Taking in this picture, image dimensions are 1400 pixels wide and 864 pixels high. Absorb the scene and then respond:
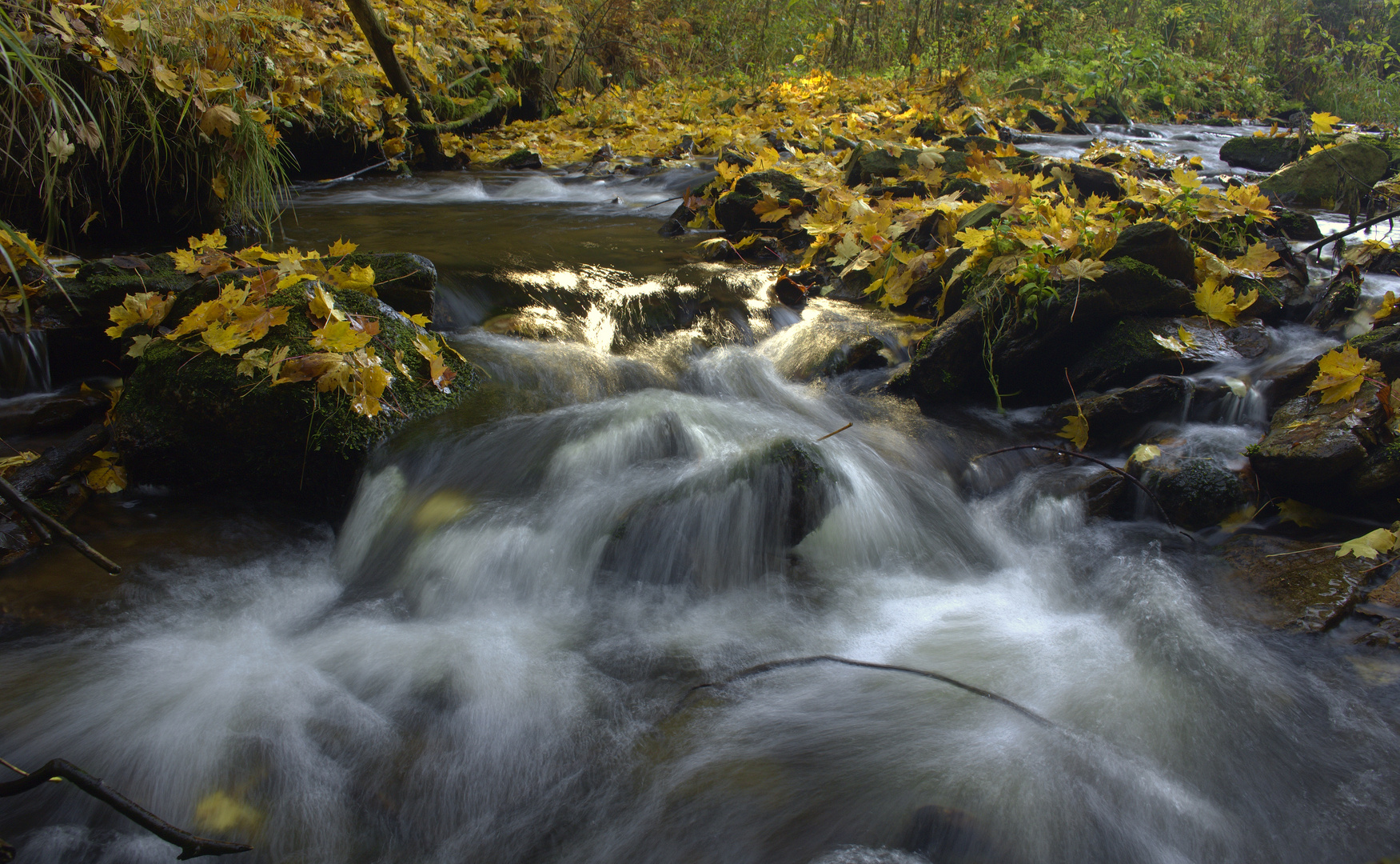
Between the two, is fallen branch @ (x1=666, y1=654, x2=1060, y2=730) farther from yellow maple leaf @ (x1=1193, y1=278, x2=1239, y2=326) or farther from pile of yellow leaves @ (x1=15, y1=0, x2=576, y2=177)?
pile of yellow leaves @ (x1=15, y1=0, x2=576, y2=177)

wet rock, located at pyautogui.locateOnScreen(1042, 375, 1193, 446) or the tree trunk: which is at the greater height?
the tree trunk

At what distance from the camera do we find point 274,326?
2.67m

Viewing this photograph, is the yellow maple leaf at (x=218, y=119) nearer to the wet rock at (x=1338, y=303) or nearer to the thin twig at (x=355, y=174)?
the thin twig at (x=355, y=174)

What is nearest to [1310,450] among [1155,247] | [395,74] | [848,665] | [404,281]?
[1155,247]

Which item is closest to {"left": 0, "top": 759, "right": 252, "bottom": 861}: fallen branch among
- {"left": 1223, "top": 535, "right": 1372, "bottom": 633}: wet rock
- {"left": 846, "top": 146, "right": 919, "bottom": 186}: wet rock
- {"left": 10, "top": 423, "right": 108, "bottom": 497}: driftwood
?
{"left": 10, "top": 423, "right": 108, "bottom": 497}: driftwood

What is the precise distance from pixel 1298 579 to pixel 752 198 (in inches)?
167

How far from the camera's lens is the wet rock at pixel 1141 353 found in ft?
10.5

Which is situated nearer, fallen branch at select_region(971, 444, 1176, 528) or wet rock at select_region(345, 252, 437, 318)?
fallen branch at select_region(971, 444, 1176, 528)

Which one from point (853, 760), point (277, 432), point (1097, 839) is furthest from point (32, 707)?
point (1097, 839)

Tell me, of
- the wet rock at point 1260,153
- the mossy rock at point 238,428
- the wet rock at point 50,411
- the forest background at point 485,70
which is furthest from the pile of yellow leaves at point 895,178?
the wet rock at point 50,411

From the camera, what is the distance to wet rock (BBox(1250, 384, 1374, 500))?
7.96 ft

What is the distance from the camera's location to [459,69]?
9094mm

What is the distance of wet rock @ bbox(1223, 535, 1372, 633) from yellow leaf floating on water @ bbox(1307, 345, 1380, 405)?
670mm

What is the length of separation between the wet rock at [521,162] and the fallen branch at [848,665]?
7492 millimetres
